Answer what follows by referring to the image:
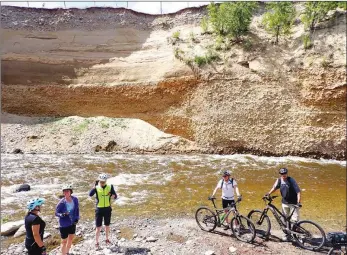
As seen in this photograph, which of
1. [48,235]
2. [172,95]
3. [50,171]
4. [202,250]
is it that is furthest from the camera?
[172,95]

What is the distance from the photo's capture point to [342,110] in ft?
68.6

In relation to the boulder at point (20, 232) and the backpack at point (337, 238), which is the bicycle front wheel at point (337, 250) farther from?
the boulder at point (20, 232)

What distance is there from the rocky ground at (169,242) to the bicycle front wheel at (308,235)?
0.19 meters

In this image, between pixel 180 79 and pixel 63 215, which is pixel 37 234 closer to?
pixel 63 215

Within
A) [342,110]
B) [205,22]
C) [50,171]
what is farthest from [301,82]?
[50,171]

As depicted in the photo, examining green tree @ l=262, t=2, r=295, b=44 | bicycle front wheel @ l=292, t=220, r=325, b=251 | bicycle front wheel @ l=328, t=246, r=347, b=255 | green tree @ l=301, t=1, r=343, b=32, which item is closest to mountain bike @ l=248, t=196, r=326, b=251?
bicycle front wheel @ l=292, t=220, r=325, b=251

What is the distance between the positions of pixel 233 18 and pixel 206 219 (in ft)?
70.6

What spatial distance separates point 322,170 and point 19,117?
21913mm

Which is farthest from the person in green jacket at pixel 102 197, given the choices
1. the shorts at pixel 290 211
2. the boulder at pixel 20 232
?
the shorts at pixel 290 211

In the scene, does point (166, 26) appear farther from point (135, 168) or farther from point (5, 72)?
point (135, 168)

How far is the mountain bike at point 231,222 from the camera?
26.7ft

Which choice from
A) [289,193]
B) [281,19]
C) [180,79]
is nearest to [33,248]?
[289,193]

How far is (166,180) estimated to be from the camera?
1527cm

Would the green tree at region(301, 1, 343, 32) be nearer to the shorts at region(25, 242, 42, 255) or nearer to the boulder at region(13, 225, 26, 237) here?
the boulder at region(13, 225, 26, 237)
